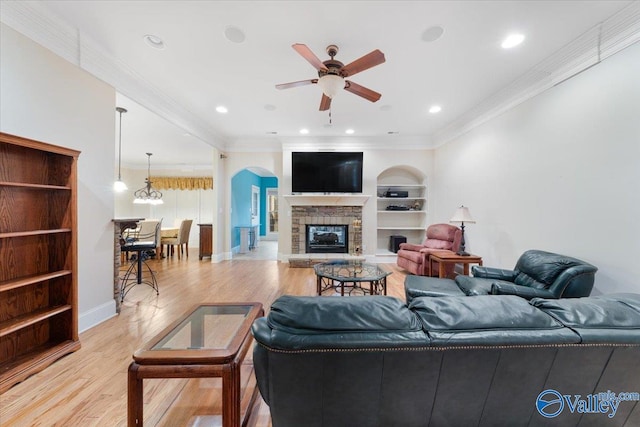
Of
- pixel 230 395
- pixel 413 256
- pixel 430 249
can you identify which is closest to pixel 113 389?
pixel 230 395

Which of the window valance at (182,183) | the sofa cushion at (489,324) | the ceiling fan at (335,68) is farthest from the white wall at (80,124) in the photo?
the window valance at (182,183)

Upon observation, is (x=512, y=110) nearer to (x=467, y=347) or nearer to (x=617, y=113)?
(x=617, y=113)

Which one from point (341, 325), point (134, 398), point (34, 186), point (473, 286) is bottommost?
point (134, 398)

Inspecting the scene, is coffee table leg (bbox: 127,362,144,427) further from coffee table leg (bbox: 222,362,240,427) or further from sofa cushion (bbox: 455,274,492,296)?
sofa cushion (bbox: 455,274,492,296)

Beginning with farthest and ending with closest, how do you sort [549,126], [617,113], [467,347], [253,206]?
[253,206], [549,126], [617,113], [467,347]

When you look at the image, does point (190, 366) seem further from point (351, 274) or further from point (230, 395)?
point (351, 274)

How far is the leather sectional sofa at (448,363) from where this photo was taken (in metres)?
0.93

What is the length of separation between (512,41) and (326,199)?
4.04m

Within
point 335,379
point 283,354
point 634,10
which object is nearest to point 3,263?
point 283,354

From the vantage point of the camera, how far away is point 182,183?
8086 mm

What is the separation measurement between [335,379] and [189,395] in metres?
1.37

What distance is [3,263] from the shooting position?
191 cm

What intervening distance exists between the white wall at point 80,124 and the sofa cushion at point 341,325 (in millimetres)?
2735

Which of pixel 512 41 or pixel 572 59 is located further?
pixel 572 59
